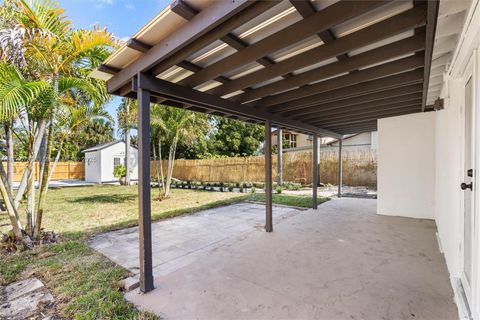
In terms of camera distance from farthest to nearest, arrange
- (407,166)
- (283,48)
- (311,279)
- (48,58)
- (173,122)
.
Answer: (173,122)
(407,166)
(48,58)
(311,279)
(283,48)

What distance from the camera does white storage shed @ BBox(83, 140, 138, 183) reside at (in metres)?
16.9

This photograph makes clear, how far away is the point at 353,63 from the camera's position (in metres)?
2.59

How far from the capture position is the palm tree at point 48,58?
11.8ft

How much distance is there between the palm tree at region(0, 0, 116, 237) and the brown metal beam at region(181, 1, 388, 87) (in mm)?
2561

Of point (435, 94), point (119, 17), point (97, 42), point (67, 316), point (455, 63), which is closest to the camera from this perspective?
point (67, 316)

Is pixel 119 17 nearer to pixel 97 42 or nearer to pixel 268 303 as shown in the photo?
pixel 97 42

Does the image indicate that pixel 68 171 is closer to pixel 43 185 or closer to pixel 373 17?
pixel 43 185

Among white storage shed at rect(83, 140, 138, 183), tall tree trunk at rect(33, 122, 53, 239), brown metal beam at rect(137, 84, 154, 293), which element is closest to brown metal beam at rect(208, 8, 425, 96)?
brown metal beam at rect(137, 84, 154, 293)

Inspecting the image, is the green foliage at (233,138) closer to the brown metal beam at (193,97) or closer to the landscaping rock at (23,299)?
the brown metal beam at (193,97)

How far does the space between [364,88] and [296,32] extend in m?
1.92

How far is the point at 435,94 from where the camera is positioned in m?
4.18

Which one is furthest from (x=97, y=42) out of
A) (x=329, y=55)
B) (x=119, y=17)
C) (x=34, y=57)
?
(x=119, y=17)

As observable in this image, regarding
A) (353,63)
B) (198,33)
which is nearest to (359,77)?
(353,63)

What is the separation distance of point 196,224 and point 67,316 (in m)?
3.24
